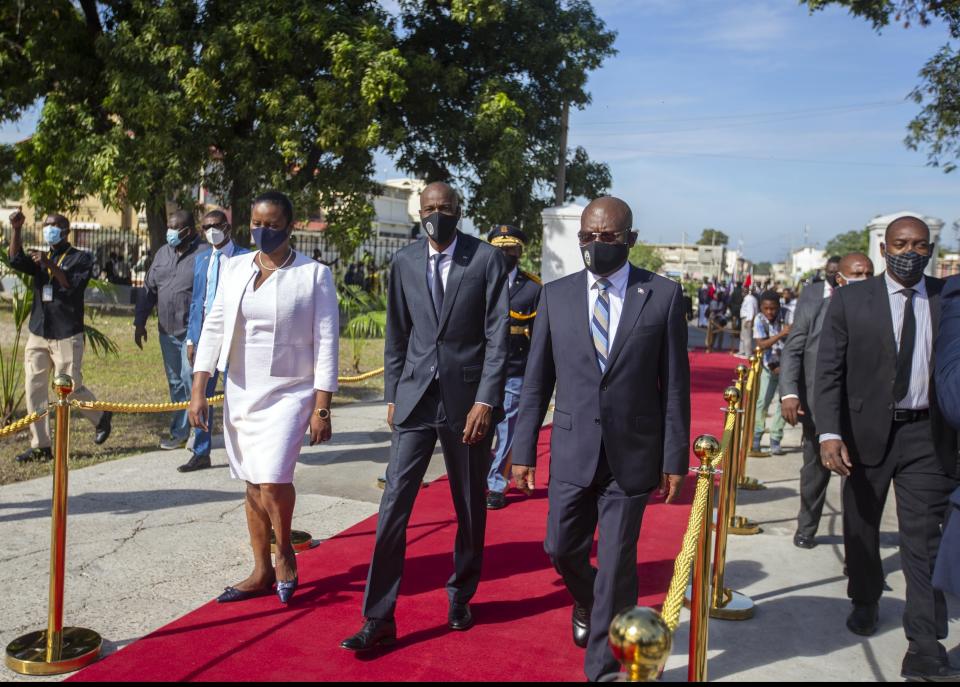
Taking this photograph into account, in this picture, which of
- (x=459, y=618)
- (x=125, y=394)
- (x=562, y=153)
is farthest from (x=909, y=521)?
(x=562, y=153)

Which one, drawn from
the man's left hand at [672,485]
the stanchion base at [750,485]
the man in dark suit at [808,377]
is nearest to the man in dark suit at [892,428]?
the man's left hand at [672,485]

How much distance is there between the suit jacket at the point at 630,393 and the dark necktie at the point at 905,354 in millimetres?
1221

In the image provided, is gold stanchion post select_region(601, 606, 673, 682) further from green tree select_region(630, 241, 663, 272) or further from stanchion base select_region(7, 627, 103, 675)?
green tree select_region(630, 241, 663, 272)

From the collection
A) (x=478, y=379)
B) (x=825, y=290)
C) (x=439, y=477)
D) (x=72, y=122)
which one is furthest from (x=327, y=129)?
(x=478, y=379)

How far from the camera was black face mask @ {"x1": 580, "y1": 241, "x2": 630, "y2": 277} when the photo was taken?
3898mm

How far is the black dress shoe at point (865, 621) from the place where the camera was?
4.68 m

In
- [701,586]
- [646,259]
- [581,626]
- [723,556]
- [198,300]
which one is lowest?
[581,626]

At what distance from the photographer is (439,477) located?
812 centimetres

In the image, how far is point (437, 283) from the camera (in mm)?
4496

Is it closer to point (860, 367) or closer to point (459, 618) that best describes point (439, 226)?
point (459, 618)

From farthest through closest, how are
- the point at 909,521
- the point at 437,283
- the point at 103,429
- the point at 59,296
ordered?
A: the point at 103,429
the point at 59,296
the point at 437,283
the point at 909,521

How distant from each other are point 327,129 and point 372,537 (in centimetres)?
1316

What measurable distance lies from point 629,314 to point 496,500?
3421 millimetres

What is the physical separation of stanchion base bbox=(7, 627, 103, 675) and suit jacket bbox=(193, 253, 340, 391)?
1404mm
